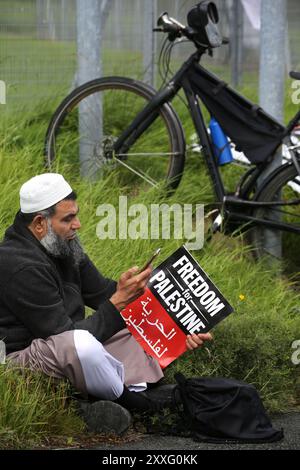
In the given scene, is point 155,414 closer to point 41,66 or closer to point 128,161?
point 128,161

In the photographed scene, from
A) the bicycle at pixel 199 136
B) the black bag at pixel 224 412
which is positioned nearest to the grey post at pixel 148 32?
the bicycle at pixel 199 136

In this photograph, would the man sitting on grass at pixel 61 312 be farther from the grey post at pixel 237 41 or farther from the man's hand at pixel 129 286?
the grey post at pixel 237 41

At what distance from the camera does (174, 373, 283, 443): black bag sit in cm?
539

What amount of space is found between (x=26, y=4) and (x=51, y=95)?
0.76 metres

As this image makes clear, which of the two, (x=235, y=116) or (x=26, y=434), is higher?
(x=235, y=116)

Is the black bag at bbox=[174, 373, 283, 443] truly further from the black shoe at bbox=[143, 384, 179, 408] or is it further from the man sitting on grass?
the man sitting on grass

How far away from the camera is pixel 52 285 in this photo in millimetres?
5566

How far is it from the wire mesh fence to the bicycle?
0.73 metres

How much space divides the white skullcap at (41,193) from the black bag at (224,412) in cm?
98

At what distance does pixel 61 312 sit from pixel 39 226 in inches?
16.5

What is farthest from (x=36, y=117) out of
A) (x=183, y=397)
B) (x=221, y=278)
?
(x=183, y=397)

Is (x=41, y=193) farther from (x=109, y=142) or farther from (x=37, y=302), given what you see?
(x=109, y=142)
